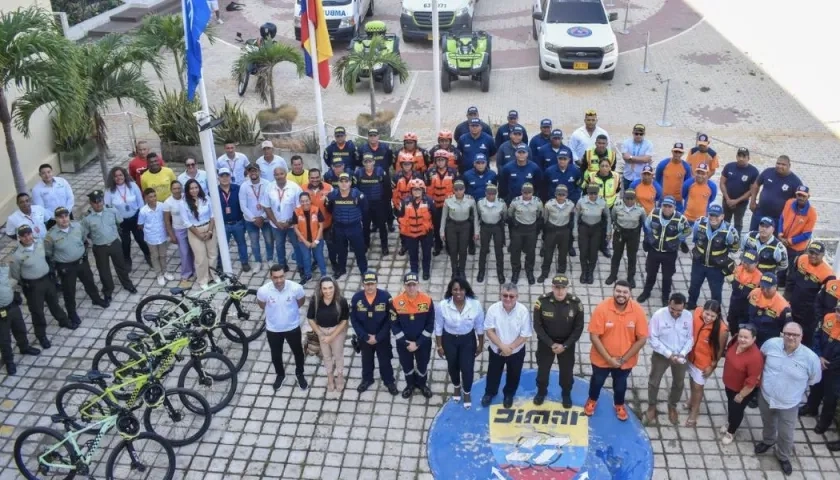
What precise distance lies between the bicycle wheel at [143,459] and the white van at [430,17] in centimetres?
1537

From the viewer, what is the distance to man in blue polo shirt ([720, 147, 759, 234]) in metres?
11.1

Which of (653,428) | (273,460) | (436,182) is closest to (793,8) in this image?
(436,182)

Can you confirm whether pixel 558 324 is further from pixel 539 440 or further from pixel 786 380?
pixel 786 380

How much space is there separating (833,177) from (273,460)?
11.2m

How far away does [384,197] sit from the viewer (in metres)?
11.4

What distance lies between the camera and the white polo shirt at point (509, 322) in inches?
318

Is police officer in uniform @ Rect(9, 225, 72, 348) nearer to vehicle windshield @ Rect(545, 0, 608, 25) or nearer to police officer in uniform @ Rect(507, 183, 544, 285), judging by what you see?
police officer in uniform @ Rect(507, 183, 544, 285)

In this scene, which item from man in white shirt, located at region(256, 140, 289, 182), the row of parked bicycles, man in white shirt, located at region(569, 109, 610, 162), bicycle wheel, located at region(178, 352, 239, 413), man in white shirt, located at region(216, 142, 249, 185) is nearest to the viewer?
the row of parked bicycles

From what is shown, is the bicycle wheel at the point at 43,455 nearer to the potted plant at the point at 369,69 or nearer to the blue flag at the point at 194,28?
the blue flag at the point at 194,28

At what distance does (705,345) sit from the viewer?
26.0 feet

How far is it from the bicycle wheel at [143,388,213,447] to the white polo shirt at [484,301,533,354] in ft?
10.2

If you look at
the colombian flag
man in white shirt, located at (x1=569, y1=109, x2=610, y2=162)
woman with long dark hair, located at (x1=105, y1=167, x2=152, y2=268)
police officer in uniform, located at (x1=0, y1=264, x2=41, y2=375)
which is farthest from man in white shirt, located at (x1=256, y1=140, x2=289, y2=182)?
man in white shirt, located at (x1=569, y1=109, x2=610, y2=162)

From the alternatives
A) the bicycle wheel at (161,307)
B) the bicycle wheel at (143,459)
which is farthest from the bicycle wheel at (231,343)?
the bicycle wheel at (143,459)

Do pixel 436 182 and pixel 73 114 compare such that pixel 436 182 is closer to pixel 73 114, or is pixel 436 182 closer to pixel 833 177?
pixel 73 114
